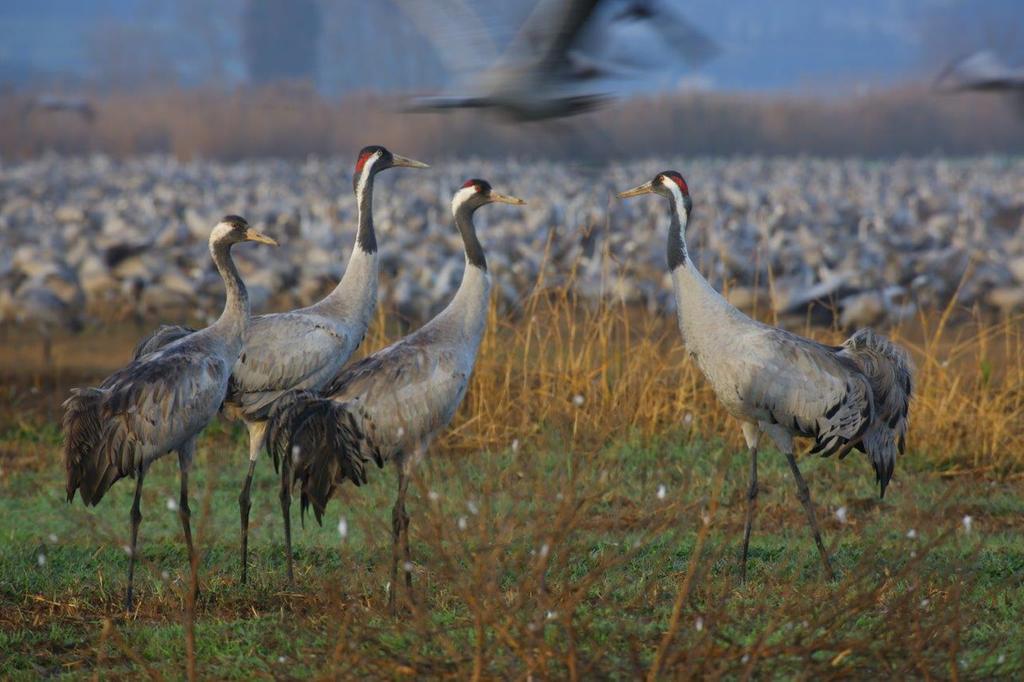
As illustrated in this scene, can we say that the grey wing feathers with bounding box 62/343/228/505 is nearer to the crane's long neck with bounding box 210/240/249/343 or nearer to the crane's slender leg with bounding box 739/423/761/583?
the crane's long neck with bounding box 210/240/249/343

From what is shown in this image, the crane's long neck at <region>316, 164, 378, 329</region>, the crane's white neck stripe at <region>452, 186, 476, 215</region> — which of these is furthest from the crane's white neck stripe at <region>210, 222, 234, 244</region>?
the crane's white neck stripe at <region>452, 186, 476, 215</region>

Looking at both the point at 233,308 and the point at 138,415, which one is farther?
the point at 233,308

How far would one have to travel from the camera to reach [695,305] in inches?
204

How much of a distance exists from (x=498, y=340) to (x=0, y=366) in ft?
13.5

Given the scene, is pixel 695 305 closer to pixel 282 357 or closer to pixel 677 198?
pixel 677 198

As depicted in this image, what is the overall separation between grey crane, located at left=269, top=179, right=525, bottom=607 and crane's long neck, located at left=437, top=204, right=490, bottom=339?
152 millimetres

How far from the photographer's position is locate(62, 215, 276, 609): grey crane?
464 cm

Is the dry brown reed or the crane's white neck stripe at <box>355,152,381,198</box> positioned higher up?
the crane's white neck stripe at <box>355,152,381,198</box>

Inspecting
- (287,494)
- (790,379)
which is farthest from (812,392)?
(287,494)

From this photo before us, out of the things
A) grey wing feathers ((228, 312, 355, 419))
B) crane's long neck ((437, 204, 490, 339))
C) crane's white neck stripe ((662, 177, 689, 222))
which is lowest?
grey wing feathers ((228, 312, 355, 419))

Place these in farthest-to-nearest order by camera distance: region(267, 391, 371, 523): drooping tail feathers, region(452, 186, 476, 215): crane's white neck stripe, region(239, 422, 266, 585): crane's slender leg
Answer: region(452, 186, 476, 215): crane's white neck stripe < region(239, 422, 266, 585): crane's slender leg < region(267, 391, 371, 523): drooping tail feathers

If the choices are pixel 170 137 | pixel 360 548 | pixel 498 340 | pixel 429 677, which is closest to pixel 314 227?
pixel 498 340

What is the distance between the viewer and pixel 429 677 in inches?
132

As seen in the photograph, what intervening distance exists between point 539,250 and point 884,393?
8250mm
